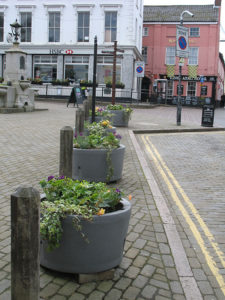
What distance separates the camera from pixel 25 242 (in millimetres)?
2365

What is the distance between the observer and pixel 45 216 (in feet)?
10.0

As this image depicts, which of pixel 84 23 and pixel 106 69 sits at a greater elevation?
pixel 84 23

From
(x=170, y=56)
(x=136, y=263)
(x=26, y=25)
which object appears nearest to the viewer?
(x=136, y=263)

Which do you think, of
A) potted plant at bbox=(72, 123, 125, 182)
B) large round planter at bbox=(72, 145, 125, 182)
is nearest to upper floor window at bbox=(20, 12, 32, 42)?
potted plant at bbox=(72, 123, 125, 182)

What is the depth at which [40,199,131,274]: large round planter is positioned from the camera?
3.11 metres

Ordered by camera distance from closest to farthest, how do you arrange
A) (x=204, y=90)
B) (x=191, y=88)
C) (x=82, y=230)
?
(x=82, y=230) → (x=204, y=90) → (x=191, y=88)

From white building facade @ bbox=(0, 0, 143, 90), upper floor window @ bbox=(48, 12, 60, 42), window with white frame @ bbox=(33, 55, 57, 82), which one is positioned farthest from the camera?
window with white frame @ bbox=(33, 55, 57, 82)

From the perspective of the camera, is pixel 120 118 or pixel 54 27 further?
pixel 54 27

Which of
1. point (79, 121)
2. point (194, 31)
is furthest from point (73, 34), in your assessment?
point (79, 121)

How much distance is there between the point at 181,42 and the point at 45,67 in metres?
22.3

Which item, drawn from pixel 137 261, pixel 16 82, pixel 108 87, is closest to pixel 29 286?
pixel 137 261

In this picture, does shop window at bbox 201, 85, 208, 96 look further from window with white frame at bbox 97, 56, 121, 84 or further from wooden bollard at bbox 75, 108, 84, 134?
wooden bollard at bbox 75, 108, 84, 134

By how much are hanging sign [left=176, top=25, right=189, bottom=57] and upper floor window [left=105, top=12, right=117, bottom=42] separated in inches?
739

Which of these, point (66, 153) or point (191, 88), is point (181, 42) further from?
point (191, 88)
